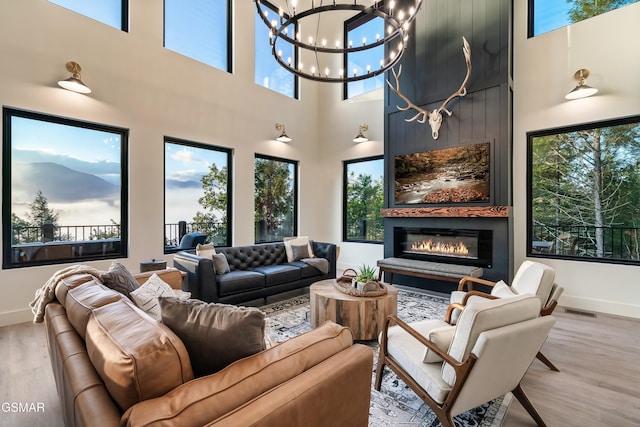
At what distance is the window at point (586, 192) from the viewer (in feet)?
12.8

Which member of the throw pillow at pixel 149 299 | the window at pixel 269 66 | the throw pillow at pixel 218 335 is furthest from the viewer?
the window at pixel 269 66

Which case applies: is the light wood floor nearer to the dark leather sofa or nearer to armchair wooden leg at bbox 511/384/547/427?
armchair wooden leg at bbox 511/384/547/427

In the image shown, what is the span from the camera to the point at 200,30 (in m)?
5.30

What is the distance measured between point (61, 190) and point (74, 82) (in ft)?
4.74

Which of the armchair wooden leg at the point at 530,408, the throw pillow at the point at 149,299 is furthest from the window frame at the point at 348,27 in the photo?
the armchair wooden leg at the point at 530,408

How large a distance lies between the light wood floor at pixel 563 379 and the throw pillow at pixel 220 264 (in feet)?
5.91

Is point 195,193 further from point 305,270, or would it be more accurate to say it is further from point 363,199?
point 363,199

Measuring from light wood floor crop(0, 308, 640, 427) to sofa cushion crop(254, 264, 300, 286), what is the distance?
2363 millimetres

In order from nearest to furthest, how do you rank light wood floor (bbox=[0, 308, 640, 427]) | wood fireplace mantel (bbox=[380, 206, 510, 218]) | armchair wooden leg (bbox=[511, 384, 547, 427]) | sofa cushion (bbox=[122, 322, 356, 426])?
1. sofa cushion (bbox=[122, 322, 356, 426])
2. armchair wooden leg (bbox=[511, 384, 547, 427])
3. light wood floor (bbox=[0, 308, 640, 427])
4. wood fireplace mantel (bbox=[380, 206, 510, 218])

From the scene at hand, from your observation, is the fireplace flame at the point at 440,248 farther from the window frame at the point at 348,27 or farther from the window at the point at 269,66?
the window at the point at 269,66

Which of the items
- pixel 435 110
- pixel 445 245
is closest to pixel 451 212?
pixel 445 245

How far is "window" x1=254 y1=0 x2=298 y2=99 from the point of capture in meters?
6.13

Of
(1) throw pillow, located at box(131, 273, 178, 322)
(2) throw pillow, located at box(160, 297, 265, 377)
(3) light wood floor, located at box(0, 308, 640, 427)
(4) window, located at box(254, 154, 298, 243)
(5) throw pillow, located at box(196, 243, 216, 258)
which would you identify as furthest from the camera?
(4) window, located at box(254, 154, 298, 243)

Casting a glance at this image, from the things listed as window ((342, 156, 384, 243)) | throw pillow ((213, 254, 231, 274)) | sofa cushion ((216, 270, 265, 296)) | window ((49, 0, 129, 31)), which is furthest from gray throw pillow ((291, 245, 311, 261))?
window ((49, 0, 129, 31))
